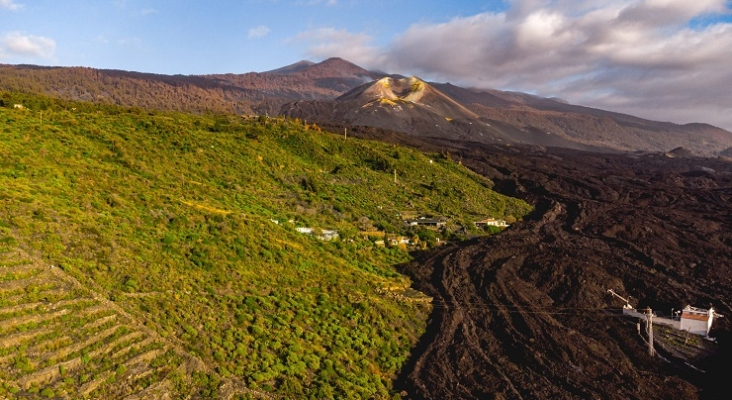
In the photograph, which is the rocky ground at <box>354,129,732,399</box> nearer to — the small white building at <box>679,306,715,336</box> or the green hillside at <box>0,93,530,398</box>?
the small white building at <box>679,306,715,336</box>

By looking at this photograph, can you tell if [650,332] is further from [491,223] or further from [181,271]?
[181,271]

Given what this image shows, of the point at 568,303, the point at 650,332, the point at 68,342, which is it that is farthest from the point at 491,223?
the point at 68,342

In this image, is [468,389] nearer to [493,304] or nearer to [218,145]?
[493,304]

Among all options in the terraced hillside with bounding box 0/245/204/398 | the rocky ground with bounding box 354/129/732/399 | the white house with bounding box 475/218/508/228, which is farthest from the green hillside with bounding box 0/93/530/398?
the white house with bounding box 475/218/508/228

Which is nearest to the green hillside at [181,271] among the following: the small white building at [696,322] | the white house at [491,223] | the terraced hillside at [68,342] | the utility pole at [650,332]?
the terraced hillside at [68,342]

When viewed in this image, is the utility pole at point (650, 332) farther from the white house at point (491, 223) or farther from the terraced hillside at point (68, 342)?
the terraced hillside at point (68, 342)
